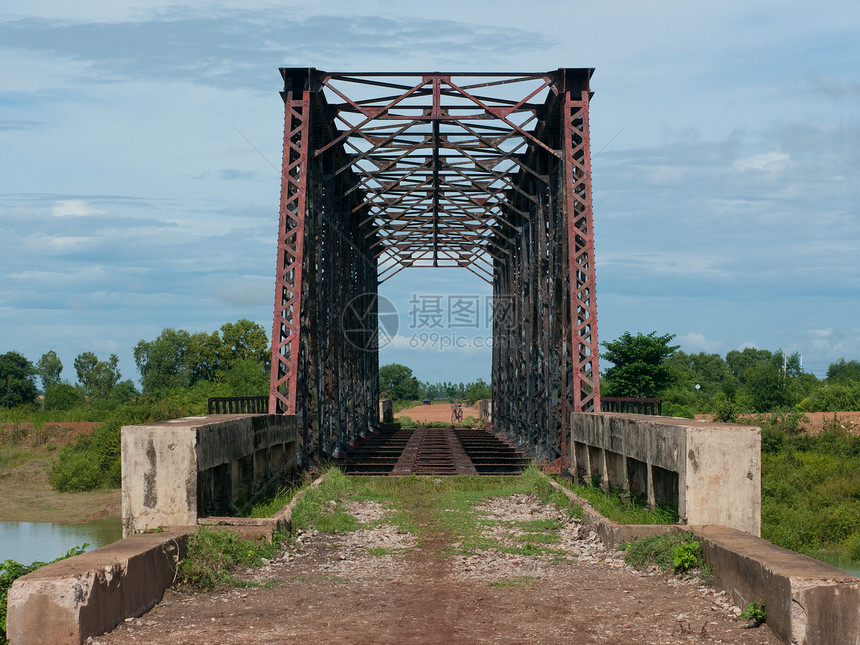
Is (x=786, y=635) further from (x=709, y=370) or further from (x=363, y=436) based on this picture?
(x=709, y=370)

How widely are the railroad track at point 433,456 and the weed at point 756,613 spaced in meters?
10.8

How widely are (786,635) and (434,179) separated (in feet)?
61.7

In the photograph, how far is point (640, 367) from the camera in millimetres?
41969

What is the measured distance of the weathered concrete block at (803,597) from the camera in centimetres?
556

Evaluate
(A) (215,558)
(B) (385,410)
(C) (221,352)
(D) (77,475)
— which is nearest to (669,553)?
(A) (215,558)

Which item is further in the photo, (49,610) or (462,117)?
(462,117)

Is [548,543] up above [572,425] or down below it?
below

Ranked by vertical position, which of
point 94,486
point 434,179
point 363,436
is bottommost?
point 94,486

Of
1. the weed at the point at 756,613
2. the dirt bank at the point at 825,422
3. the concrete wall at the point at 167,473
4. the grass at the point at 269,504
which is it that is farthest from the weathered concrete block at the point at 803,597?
the dirt bank at the point at 825,422

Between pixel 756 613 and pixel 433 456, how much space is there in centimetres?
1622

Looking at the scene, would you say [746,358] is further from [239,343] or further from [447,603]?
[447,603]

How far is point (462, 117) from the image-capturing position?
17.8m

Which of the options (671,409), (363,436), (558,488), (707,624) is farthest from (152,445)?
(671,409)

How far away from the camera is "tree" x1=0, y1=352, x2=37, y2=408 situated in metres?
61.9
